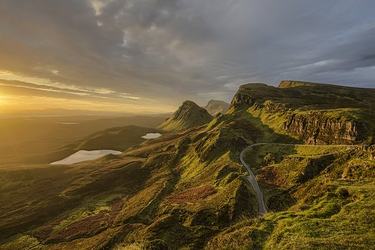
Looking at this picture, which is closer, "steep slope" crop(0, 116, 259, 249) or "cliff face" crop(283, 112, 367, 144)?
"steep slope" crop(0, 116, 259, 249)

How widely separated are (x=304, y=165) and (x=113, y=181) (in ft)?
341

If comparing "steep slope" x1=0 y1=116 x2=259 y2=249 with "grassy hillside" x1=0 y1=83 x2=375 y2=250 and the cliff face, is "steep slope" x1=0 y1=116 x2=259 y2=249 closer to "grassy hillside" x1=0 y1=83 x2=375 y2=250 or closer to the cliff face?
"grassy hillside" x1=0 y1=83 x2=375 y2=250

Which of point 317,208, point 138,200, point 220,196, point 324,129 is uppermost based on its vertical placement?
point 324,129

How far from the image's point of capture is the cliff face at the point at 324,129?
9544 cm

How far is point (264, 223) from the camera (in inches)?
1873

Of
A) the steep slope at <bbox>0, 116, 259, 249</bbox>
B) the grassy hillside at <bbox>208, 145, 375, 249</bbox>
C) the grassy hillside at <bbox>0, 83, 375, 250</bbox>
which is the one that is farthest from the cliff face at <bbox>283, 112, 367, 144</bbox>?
the grassy hillside at <bbox>208, 145, 375, 249</bbox>

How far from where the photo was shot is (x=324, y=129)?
351 feet

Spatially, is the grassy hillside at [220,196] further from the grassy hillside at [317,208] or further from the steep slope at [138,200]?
the steep slope at [138,200]

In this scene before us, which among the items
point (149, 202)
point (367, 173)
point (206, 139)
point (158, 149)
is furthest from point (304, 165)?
point (158, 149)

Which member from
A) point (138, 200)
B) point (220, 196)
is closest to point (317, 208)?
point (220, 196)

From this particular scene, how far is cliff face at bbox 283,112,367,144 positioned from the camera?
95.4 m

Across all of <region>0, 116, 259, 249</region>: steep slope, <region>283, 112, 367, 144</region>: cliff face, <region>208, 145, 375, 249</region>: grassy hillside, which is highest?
<region>283, 112, 367, 144</region>: cliff face

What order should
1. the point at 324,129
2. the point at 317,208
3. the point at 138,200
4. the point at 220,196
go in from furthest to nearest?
the point at 138,200 → the point at 324,129 → the point at 220,196 → the point at 317,208

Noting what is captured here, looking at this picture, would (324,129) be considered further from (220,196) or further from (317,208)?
(317,208)
